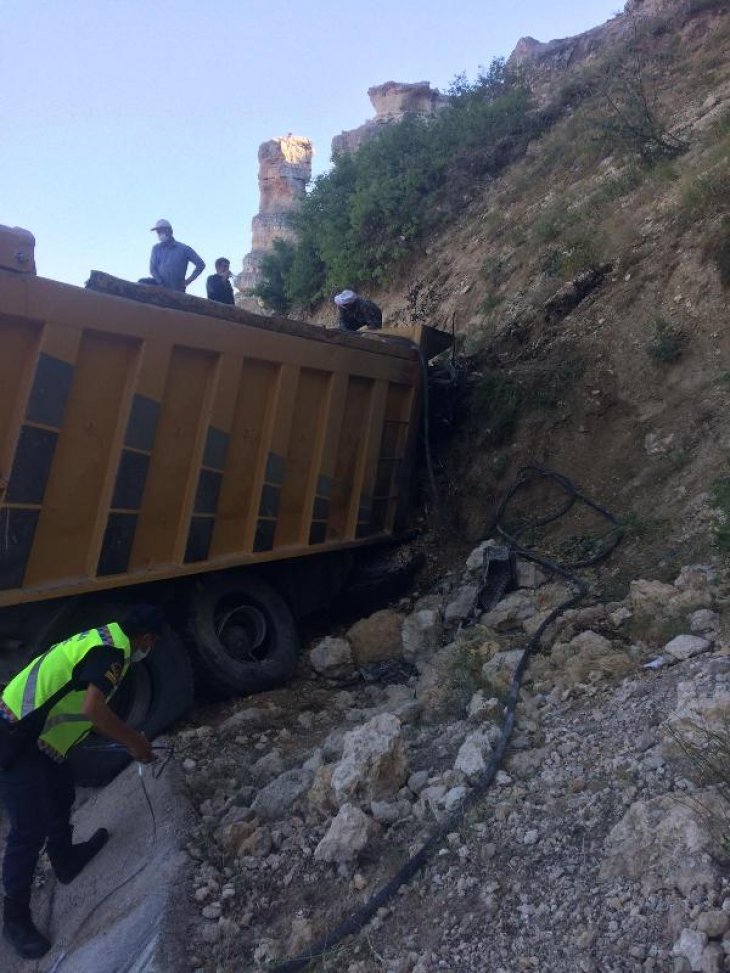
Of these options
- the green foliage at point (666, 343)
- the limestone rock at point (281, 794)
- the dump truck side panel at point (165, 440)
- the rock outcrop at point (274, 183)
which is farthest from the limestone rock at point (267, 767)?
the rock outcrop at point (274, 183)

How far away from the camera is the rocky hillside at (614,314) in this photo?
5.57 m

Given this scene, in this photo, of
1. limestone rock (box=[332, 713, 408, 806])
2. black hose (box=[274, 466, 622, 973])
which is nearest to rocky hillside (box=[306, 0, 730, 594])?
black hose (box=[274, 466, 622, 973])

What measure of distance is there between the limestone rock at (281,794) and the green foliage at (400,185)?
30.3ft

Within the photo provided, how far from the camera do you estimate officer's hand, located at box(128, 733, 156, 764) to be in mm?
3420

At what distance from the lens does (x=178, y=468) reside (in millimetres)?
4656

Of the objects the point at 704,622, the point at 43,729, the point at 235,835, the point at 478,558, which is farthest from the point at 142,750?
the point at 478,558

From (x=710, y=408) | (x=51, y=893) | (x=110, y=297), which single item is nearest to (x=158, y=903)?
(x=51, y=893)

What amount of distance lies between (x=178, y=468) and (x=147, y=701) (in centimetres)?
123

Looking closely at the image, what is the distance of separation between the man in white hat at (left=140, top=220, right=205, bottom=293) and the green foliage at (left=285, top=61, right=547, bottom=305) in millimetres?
Answer: 5223

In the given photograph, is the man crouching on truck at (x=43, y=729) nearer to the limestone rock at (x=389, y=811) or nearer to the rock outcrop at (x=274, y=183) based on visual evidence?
the limestone rock at (x=389, y=811)

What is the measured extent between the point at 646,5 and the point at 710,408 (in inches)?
500

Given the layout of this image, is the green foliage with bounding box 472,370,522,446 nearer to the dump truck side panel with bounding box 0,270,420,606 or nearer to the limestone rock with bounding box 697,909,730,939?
the dump truck side panel with bounding box 0,270,420,606

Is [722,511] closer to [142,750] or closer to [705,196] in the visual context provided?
[142,750]

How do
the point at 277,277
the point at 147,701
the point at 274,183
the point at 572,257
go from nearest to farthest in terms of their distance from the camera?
the point at 147,701, the point at 572,257, the point at 277,277, the point at 274,183
